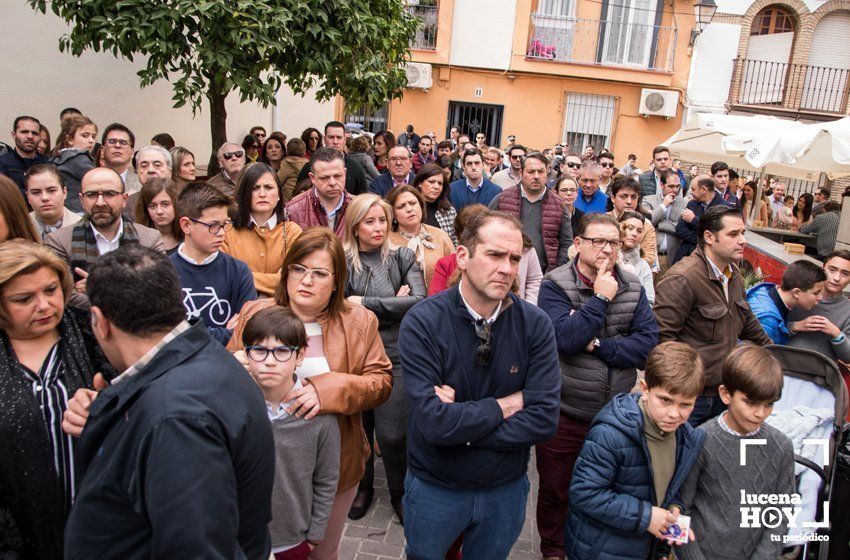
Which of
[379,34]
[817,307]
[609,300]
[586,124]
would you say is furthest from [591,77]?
[609,300]

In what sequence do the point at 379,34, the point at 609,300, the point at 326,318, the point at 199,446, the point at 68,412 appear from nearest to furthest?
1. the point at 199,446
2. the point at 68,412
3. the point at 326,318
4. the point at 609,300
5. the point at 379,34

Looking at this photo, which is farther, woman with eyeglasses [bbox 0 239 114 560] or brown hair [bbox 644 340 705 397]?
brown hair [bbox 644 340 705 397]

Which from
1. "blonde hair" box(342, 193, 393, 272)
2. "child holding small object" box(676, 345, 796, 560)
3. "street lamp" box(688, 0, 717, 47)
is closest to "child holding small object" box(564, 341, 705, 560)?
"child holding small object" box(676, 345, 796, 560)

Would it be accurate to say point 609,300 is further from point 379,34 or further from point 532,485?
point 379,34

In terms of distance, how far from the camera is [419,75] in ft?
61.6

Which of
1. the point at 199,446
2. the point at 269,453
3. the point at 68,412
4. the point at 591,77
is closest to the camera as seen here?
the point at 199,446

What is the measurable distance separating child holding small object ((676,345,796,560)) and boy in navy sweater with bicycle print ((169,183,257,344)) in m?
2.51

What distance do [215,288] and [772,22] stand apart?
21.0 metres

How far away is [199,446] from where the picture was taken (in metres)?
1.57

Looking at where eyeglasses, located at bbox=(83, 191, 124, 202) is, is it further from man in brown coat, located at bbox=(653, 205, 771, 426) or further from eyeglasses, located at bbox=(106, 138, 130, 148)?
man in brown coat, located at bbox=(653, 205, 771, 426)

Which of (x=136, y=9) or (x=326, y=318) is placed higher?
(x=136, y=9)

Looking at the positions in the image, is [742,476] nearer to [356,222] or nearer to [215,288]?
[356,222]

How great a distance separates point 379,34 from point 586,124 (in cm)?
1454

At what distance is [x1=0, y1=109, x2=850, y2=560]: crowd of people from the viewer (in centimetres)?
169
